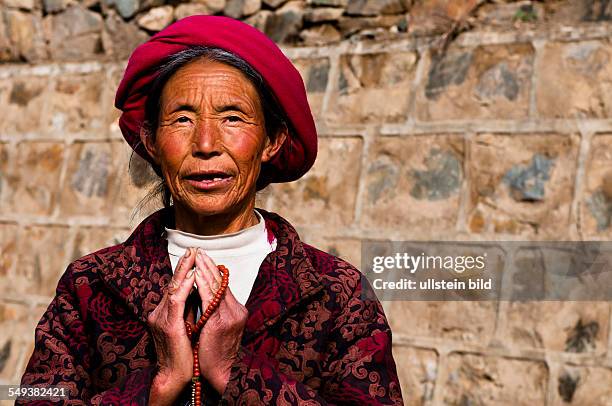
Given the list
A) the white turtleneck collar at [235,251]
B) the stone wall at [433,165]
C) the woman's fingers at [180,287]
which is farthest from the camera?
the stone wall at [433,165]

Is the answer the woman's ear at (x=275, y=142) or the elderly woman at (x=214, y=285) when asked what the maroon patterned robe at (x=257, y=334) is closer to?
the elderly woman at (x=214, y=285)

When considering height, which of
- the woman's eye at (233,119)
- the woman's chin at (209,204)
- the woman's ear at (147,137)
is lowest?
the woman's chin at (209,204)

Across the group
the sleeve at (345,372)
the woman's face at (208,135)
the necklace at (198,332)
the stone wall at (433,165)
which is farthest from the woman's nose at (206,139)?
the stone wall at (433,165)

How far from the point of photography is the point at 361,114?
396 centimetres

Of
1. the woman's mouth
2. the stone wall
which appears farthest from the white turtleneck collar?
the stone wall

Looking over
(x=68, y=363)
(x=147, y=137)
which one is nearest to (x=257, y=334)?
(x=68, y=363)

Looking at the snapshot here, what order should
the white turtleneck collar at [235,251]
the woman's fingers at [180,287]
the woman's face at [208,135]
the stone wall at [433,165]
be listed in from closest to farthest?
the woman's fingers at [180,287]
the woman's face at [208,135]
the white turtleneck collar at [235,251]
the stone wall at [433,165]

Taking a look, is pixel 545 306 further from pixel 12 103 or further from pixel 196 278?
pixel 12 103

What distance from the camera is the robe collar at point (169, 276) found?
6.30ft

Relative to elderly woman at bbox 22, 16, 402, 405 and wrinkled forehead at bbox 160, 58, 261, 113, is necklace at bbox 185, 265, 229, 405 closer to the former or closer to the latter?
elderly woman at bbox 22, 16, 402, 405

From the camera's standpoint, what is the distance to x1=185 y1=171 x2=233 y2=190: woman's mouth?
74.0 inches

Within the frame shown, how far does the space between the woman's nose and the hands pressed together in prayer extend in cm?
21

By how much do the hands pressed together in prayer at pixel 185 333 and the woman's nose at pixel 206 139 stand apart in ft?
0.69

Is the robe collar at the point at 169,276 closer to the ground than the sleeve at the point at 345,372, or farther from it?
farther from it
